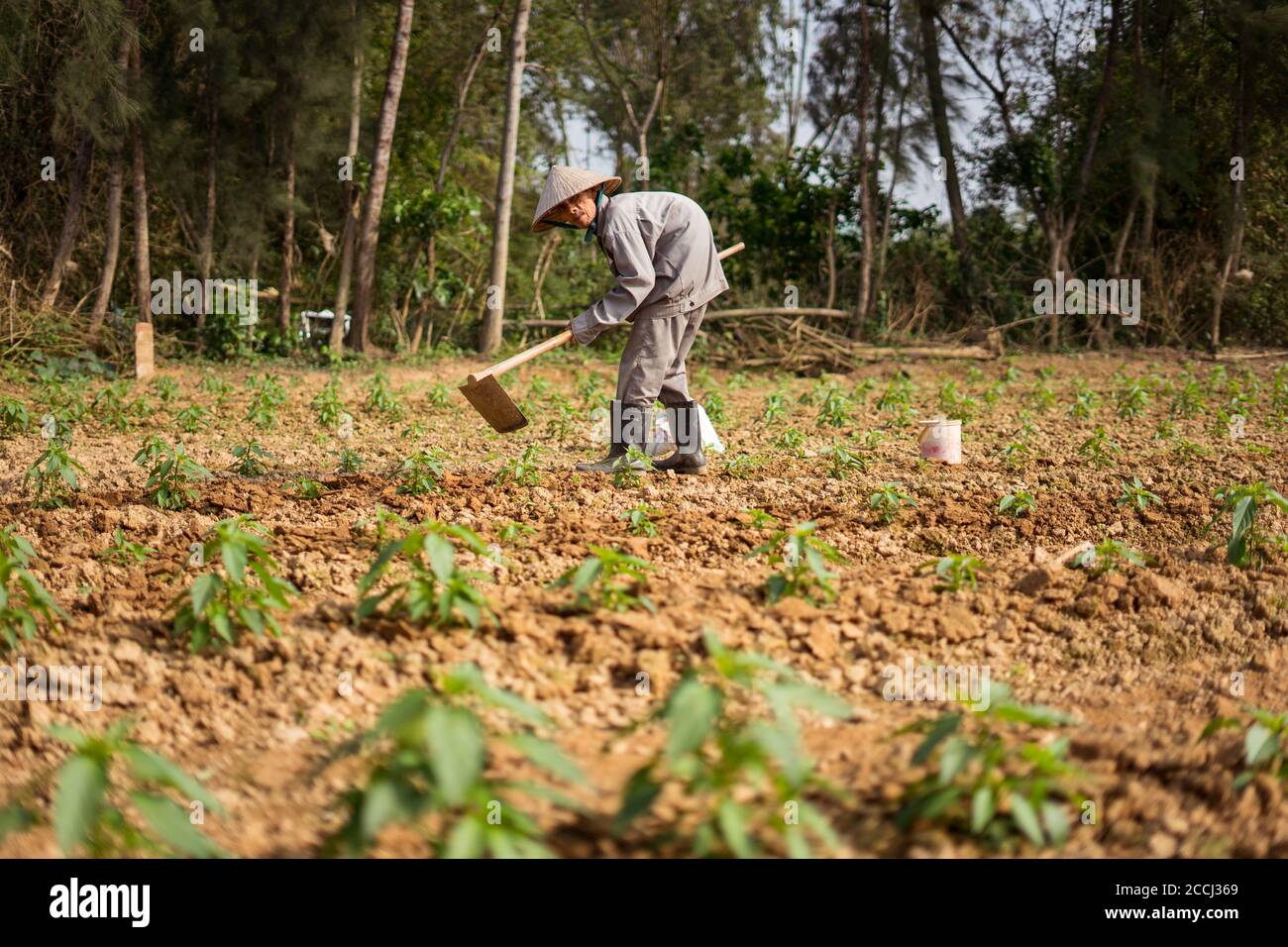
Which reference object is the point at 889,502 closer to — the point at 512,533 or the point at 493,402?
the point at 512,533

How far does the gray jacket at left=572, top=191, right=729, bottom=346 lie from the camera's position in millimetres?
4695

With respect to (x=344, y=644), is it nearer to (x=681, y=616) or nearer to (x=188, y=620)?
(x=188, y=620)

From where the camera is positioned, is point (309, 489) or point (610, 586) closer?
point (610, 586)

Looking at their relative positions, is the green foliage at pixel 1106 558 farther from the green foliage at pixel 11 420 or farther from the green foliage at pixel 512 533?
the green foliage at pixel 11 420

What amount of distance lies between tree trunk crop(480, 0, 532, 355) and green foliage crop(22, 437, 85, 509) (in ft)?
22.5

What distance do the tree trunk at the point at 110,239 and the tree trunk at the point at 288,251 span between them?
1.60 m

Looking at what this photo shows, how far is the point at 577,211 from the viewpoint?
15.4ft

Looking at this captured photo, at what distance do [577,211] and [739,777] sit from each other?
3.40m

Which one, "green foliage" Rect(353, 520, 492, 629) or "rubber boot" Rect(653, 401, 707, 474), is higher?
"rubber boot" Rect(653, 401, 707, 474)

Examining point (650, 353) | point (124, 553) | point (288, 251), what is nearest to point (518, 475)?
point (650, 353)

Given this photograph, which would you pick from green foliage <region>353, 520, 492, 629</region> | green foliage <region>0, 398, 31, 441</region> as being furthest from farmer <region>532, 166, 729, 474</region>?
green foliage <region>0, 398, 31, 441</region>

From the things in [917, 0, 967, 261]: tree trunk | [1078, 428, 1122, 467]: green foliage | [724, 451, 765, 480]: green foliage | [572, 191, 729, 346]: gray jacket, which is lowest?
[724, 451, 765, 480]: green foliage

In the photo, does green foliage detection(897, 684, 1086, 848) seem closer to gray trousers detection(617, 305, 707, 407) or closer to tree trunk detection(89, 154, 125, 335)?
gray trousers detection(617, 305, 707, 407)
